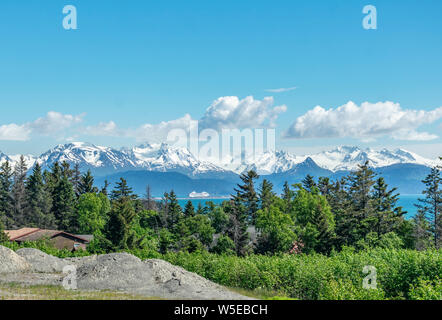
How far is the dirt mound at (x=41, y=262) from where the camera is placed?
37.5 meters

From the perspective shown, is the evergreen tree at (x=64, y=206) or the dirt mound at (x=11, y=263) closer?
the dirt mound at (x=11, y=263)

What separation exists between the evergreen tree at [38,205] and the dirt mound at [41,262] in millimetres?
46887

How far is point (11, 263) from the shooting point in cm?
3500

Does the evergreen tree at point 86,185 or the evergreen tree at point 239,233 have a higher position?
the evergreen tree at point 86,185

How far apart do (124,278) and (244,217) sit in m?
47.9

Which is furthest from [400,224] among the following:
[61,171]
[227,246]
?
[61,171]

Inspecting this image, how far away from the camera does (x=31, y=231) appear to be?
7006 centimetres

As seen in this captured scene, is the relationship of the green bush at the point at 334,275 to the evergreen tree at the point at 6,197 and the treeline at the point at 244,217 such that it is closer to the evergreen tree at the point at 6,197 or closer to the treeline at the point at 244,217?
the treeline at the point at 244,217

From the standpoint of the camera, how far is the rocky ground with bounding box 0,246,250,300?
25.4 m

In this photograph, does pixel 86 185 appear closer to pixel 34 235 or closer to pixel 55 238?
pixel 34 235

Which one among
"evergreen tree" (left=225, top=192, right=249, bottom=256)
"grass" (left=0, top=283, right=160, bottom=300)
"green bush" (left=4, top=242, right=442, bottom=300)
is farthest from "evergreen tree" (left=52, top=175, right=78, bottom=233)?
"grass" (left=0, top=283, right=160, bottom=300)

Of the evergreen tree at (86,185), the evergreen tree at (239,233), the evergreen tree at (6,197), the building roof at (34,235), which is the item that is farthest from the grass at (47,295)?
the evergreen tree at (86,185)
